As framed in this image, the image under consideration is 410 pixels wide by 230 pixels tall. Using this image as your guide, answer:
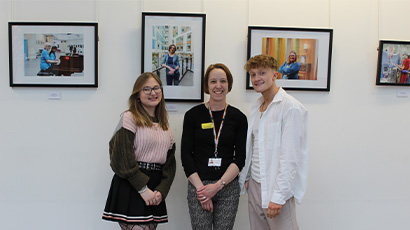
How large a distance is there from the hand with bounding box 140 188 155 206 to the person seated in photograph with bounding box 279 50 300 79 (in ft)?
4.77

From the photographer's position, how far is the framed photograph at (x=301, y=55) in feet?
7.70

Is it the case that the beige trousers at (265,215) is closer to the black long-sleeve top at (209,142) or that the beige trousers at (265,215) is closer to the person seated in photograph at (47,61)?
the black long-sleeve top at (209,142)

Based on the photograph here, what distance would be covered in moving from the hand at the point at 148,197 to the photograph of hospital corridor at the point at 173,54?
94 centimetres

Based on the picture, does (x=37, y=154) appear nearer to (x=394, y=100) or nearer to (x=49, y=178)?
(x=49, y=178)

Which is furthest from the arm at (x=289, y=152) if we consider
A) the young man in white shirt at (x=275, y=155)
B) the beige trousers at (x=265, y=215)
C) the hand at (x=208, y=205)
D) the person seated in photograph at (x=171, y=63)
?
the person seated in photograph at (x=171, y=63)

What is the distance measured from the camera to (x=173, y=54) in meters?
2.30

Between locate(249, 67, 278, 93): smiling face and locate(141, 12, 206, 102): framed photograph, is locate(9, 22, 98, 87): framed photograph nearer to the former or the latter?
locate(141, 12, 206, 102): framed photograph

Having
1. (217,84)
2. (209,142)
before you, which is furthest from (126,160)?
(217,84)

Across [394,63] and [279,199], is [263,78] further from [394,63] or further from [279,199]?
[394,63]

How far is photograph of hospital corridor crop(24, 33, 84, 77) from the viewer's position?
7.50 feet

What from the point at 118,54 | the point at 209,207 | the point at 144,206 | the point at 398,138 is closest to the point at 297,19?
the point at 398,138

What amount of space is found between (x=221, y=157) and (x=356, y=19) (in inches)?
69.5

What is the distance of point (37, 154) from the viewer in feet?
7.65

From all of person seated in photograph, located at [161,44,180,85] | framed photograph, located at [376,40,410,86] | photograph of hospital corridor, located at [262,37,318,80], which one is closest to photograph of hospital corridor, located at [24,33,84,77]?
person seated in photograph, located at [161,44,180,85]
